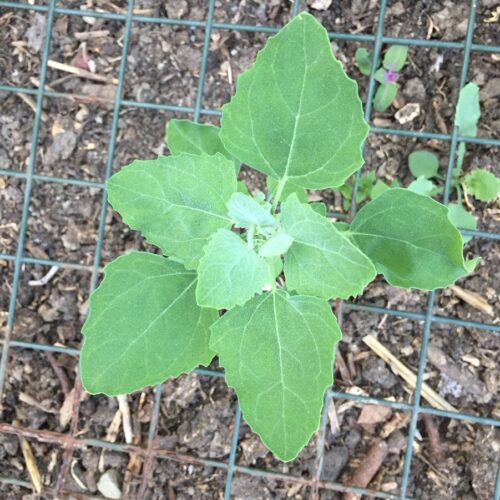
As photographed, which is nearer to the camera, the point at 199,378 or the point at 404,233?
the point at 404,233

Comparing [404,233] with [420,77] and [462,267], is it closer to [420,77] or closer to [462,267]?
[462,267]

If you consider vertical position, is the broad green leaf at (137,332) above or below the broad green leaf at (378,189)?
below

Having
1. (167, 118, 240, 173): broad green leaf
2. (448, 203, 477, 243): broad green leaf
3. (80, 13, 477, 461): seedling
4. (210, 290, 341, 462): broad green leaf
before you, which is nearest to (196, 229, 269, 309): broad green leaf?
(80, 13, 477, 461): seedling

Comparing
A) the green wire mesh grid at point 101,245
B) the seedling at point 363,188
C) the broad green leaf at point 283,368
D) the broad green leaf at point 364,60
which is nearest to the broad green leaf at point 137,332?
the broad green leaf at point 283,368

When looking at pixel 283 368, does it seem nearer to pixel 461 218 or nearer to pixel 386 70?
pixel 461 218

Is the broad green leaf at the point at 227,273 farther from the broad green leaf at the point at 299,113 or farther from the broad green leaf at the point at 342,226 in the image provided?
the broad green leaf at the point at 342,226

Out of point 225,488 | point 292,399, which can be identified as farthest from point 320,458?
point 292,399
